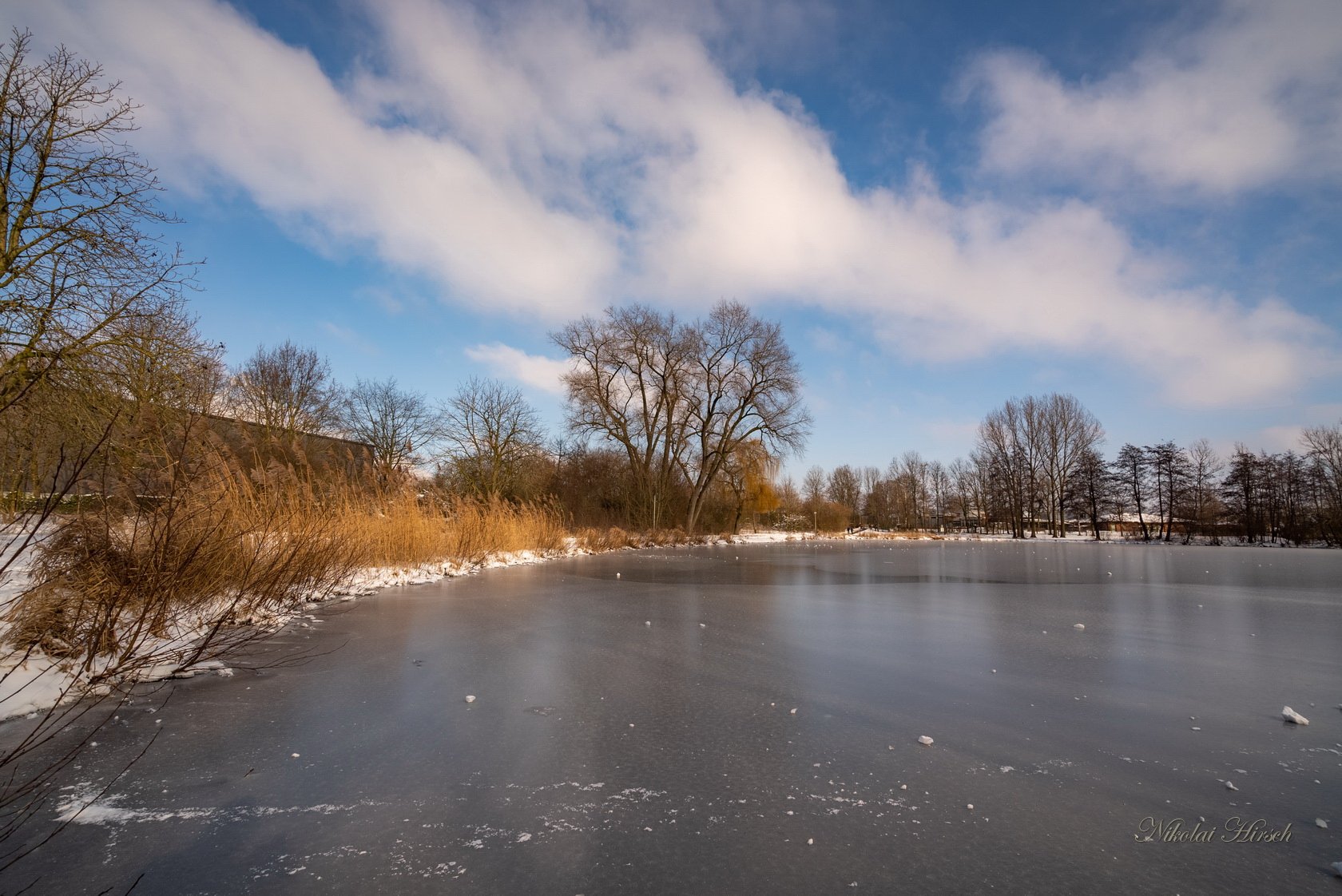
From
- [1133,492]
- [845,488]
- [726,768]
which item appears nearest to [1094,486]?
[1133,492]

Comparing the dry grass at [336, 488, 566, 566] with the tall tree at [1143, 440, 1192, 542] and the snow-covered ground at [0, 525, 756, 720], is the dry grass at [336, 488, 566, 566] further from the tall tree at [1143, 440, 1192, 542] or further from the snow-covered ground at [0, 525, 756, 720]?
the tall tree at [1143, 440, 1192, 542]

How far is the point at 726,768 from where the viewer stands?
2.47 meters

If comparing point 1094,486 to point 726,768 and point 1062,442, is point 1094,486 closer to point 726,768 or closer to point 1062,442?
point 1062,442

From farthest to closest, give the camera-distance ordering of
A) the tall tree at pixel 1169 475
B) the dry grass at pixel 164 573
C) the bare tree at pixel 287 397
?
the tall tree at pixel 1169 475, the bare tree at pixel 287 397, the dry grass at pixel 164 573

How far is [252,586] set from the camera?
17.7ft

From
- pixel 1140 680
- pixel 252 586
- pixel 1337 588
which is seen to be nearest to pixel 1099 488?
pixel 1337 588

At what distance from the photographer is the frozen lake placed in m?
1.74

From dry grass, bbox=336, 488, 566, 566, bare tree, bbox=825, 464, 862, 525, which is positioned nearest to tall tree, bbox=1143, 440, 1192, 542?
bare tree, bbox=825, 464, 862, 525

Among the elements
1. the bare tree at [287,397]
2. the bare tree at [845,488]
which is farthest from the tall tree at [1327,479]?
the bare tree at [287,397]

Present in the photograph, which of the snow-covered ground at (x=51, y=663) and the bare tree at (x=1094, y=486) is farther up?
the bare tree at (x=1094, y=486)

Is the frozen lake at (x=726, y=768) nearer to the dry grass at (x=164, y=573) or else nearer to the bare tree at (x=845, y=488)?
the dry grass at (x=164, y=573)

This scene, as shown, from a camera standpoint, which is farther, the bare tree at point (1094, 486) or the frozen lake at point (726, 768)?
the bare tree at point (1094, 486)

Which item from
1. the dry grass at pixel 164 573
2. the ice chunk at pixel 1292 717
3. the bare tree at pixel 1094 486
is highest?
the bare tree at pixel 1094 486

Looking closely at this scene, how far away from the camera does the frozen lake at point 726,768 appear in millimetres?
1735
